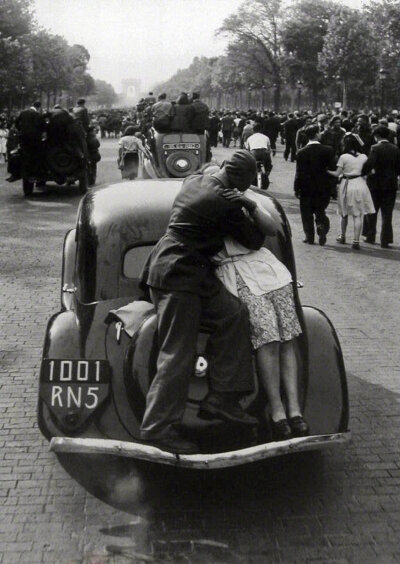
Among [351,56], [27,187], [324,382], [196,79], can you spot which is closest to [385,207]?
[324,382]

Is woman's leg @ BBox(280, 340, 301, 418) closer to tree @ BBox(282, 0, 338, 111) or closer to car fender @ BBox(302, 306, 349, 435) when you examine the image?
car fender @ BBox(302, 306, 349, 435)

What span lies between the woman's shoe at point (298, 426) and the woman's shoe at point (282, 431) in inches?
1.3

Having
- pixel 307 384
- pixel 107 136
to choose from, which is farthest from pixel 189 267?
pixel 107 136

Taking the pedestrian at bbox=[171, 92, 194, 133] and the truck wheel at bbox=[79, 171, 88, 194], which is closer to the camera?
the pedestrian at bbox=[171, 92, 194, 133]

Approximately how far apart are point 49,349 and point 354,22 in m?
64.5

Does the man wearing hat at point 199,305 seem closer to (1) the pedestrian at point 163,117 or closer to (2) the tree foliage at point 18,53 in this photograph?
(1) the pedestrian at point 163,117

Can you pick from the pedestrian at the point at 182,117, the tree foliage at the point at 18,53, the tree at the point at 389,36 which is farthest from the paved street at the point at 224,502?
the tree foliage at the point at 18,53

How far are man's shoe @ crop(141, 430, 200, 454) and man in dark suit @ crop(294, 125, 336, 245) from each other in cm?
893

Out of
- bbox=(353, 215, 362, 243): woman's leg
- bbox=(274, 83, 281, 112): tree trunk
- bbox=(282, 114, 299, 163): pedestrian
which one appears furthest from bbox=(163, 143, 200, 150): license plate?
bbox=(274, 83, 281, 112): tree trunk

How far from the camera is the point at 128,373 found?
189 inches

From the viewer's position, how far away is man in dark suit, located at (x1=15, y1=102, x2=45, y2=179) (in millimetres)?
19031

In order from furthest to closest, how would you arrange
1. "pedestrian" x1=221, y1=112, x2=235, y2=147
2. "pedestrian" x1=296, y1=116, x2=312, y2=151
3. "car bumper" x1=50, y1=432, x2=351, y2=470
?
"pedestrian" x1=221, y1=112, x2=235, y2=147 → "pedestrian" x1=296, y1=116, x2=312, y2=151 → "car bumper" x1=50, y1=432, x2=351, y2=470

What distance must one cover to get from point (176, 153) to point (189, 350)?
1323 cm

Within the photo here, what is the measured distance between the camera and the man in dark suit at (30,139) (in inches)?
749
